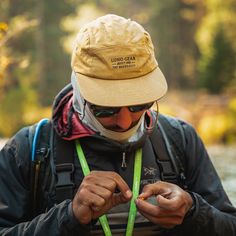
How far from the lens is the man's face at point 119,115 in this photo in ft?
9.16

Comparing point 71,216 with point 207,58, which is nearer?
point 71,216

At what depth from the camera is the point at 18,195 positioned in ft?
9.49

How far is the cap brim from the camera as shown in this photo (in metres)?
2.74

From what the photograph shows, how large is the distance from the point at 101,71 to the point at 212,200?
87 cm

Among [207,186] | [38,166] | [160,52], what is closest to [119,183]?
[38,166]

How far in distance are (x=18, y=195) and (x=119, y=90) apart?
2.23 ft

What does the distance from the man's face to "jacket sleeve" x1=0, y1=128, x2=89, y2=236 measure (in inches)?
15.3

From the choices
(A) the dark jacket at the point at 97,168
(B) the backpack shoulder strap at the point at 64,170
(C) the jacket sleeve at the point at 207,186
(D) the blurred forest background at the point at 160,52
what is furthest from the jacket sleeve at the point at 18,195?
(D) the blurred forest background at the point at 160,52

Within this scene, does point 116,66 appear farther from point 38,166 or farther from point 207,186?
point 207,186

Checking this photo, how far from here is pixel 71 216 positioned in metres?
2.65

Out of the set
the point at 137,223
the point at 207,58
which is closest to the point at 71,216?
the point at 137,223

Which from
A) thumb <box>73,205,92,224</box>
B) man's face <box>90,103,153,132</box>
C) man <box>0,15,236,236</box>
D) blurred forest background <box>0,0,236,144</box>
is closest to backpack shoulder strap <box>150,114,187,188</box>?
man <box>0,15,236,236</box>

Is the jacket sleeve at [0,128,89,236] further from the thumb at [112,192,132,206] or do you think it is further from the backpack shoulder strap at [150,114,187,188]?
the backpack shoulder strap at [150,114,187,188]

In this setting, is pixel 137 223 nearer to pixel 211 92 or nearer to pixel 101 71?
pixel 101 71
